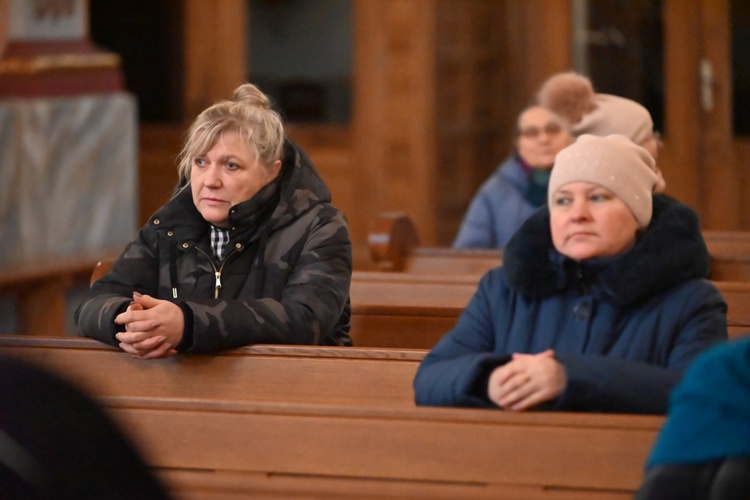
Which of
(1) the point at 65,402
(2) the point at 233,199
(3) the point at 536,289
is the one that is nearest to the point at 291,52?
(2) the point at 233,199

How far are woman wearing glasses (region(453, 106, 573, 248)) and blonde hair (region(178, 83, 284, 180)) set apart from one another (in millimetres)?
1671

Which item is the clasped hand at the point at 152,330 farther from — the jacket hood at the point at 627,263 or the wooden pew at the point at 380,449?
the jacket hood at the point at 627,263

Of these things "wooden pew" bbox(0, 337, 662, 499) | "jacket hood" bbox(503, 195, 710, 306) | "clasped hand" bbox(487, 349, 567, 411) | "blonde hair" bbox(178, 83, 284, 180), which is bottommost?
"wooden pew" bbox(0, 337, 662, 499)

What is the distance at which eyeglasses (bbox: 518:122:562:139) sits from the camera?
14.8 ft

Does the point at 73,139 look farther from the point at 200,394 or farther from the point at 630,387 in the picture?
the point at 630,387

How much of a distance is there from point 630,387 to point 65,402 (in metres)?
1.13

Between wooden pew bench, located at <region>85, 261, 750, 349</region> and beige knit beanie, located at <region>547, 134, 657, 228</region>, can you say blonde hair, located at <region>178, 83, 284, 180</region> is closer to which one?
wooden pew bench, located at <region>85, 261, 750, 349</region>

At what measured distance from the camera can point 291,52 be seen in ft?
26.8

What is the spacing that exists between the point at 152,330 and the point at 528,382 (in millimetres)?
890

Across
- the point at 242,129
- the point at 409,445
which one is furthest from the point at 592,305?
the point at 242,129

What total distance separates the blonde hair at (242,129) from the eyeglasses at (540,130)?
1649 millimetres

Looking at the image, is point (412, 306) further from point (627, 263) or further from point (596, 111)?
point (627, 263)

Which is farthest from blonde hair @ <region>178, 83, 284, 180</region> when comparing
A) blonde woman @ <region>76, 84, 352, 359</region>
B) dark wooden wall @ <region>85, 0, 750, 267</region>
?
dark wooden wall @ <region>85, 0, 750, 267</region>

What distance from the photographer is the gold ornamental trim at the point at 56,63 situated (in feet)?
19.9
